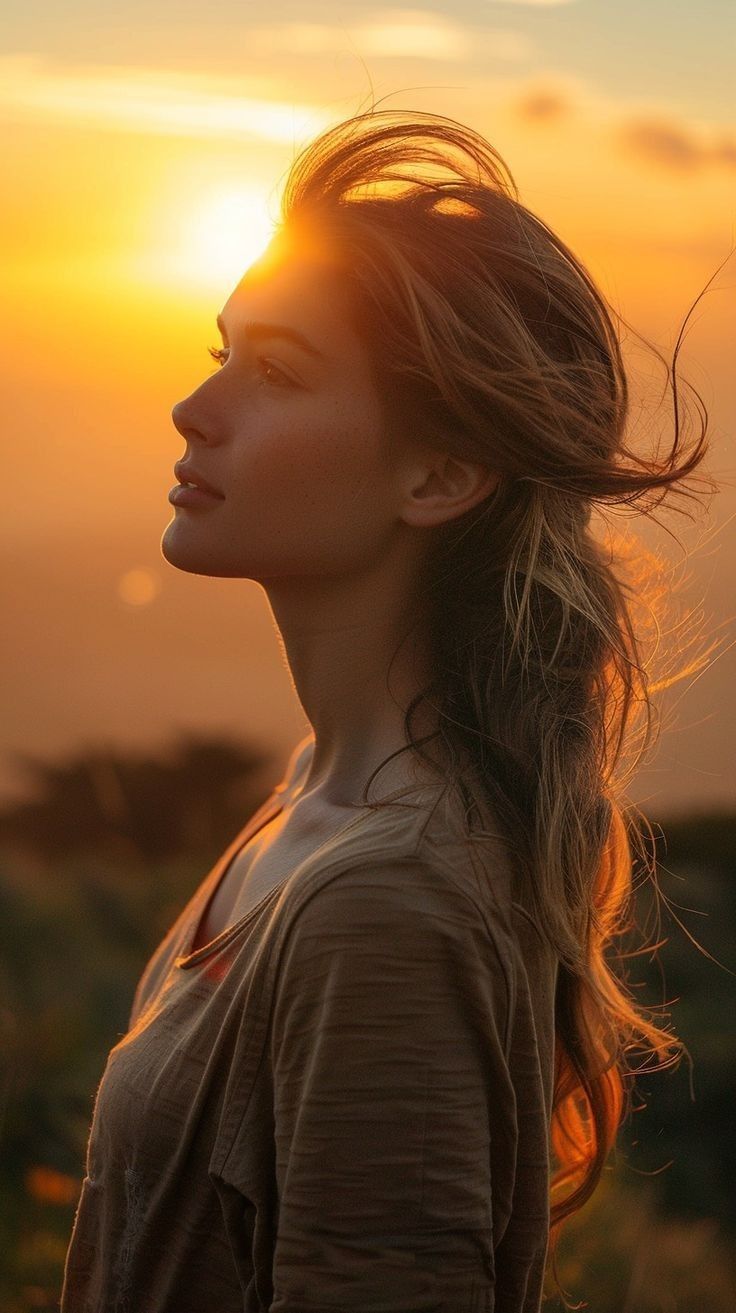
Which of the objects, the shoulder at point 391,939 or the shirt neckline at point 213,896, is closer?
the shoulder at point 391,939

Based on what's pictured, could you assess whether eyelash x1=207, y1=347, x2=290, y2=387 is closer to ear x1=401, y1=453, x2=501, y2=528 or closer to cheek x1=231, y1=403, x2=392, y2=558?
cheek x1=231, y1=403, x2=392, y2=558

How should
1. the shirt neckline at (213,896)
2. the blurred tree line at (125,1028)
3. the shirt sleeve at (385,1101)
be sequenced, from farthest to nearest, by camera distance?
the blurred tree line at (125,1028) → the shirt neckline at (213,896) → the shirt sleeve at (385,1101)

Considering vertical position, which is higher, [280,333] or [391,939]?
[280,333]

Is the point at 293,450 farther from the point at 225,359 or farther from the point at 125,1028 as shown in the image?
the point at 125,1028

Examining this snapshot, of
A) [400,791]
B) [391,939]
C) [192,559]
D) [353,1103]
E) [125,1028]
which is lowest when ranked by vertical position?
[125,1028]

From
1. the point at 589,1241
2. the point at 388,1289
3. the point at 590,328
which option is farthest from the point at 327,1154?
the point at 589,1241

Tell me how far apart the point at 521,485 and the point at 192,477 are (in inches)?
20.0

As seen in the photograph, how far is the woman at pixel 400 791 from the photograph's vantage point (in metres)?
1.57

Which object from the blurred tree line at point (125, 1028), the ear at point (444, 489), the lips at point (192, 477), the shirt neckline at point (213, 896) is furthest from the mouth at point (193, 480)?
the blurred tree line at point (125, 1028)

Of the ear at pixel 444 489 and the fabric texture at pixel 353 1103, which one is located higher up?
the ear at pixel 444 489

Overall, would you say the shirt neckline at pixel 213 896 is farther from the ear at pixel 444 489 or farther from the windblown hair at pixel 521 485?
the ear at pixel 444 489

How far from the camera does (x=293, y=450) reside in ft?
6.66

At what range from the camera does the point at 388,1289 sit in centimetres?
153

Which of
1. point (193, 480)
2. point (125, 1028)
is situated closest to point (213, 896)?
point (193, 480)
